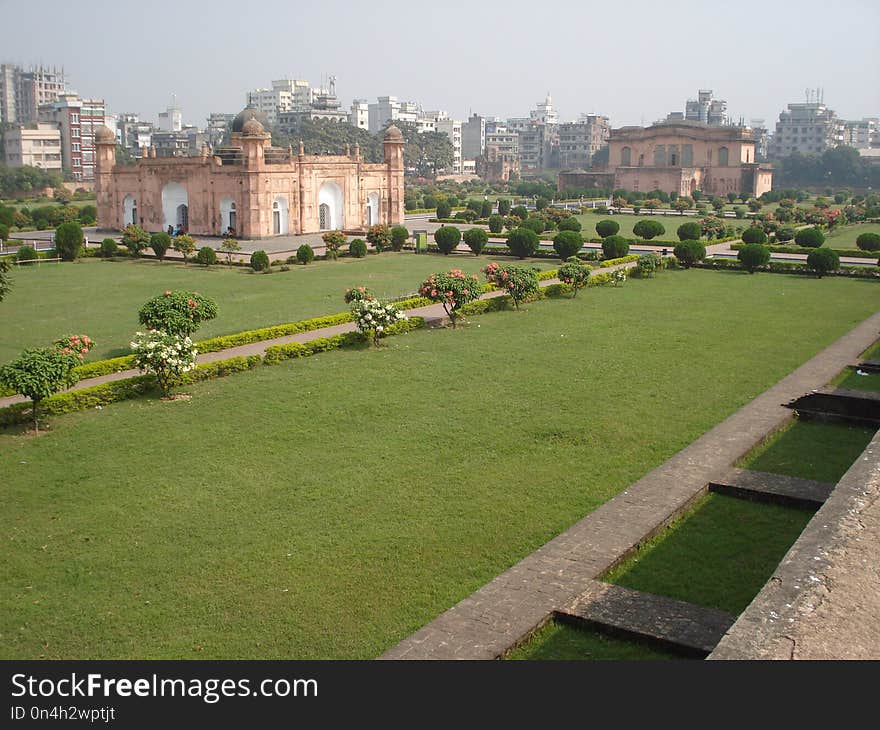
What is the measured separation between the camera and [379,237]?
102 feet

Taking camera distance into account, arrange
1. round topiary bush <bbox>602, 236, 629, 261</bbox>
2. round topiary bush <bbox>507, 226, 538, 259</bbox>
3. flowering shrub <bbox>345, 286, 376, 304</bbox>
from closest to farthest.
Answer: flowering shrub <bbox>345, 286, 376, 304</bbox> < round topiary bush <bbox>602, 236, 629, 261</bbox> < round topiary bush <bbox>507, 226, 538, 259</bbox>

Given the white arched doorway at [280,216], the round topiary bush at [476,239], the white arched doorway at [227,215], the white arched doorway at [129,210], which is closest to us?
the round topiary bush at [476,239]

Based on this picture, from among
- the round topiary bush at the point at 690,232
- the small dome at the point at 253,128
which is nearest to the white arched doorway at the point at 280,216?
the small dome at the point at 253,128

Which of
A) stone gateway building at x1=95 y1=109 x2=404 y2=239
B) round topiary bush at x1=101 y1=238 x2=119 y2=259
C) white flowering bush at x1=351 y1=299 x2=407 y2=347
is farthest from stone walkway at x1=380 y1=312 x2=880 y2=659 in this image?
stone gateway building at x1=95 y1=109 x2=404 y2=239

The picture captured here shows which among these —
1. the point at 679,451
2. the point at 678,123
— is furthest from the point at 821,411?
the point at 678,123

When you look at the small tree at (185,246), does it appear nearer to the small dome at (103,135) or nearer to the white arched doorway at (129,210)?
the white arched doorway at (129,210)

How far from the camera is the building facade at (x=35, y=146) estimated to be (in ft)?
236

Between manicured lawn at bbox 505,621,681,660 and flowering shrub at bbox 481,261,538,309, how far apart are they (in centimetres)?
1350

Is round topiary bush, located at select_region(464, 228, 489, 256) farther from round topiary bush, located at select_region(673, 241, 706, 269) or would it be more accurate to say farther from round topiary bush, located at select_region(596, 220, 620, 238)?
round topiary bush, located at select_region(673, 241, 706, 269)

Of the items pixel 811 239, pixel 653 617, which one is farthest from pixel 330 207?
pixel 653 617

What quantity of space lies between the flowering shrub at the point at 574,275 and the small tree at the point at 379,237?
→ 35.5 feet

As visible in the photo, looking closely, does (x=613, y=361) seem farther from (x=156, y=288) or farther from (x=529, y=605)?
(x=156, y=288)

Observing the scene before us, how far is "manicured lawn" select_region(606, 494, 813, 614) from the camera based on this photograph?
6.86 m

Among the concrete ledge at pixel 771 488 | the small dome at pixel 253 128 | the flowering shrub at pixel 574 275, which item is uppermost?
the small dome at pixel 253 128
